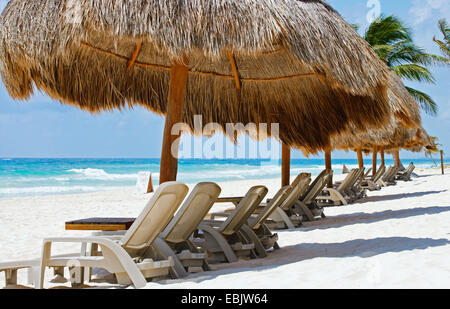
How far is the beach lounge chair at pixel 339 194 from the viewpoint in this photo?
380 inches

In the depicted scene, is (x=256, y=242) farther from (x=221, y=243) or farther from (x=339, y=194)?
(x=339, y=194)

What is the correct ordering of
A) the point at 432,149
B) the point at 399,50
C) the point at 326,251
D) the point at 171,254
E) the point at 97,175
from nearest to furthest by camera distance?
the point at 171,254, the point at 326,251, the point at 399,50, the point at 432,149, the point at 97,175

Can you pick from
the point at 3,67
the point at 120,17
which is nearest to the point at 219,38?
the point at 120,17

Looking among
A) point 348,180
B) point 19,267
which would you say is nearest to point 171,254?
point 19,267

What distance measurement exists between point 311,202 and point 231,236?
375 centimetres

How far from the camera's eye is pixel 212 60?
4223 mm

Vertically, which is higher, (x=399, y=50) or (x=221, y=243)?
(x=399, y=50)

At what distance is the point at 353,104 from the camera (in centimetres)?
565

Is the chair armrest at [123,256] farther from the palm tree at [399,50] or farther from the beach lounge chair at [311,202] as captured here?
the palm tree at [399,50]

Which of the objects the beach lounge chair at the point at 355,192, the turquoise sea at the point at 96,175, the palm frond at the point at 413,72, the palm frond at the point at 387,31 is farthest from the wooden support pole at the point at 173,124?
the turquoise sea at the point at 96,175

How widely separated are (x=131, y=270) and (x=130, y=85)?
12.3ft

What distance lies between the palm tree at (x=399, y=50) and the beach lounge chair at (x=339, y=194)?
14.4 feet
